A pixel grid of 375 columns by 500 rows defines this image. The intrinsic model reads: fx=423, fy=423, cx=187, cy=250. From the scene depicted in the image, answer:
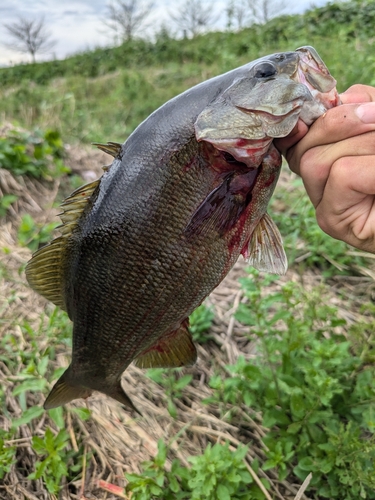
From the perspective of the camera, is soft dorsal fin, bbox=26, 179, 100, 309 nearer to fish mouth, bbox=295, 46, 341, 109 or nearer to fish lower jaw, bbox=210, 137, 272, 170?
fish lower jaw, bbox=210, 137, 272, 170

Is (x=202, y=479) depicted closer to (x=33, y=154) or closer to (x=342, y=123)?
(x=342, y=123)

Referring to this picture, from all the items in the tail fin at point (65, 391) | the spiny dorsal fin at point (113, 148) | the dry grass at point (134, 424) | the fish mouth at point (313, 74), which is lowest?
the dry grass at point (134, 424)

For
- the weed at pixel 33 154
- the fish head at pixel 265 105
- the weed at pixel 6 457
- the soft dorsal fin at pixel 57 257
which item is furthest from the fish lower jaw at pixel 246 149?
the weed at pixel 33 154

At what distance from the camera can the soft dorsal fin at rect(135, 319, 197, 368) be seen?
174cm

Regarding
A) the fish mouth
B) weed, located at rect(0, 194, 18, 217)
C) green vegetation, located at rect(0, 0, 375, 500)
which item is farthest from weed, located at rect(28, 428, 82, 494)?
weed, located at rect(0, 194, 18, 217)

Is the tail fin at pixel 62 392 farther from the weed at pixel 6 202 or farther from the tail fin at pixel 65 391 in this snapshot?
the weed at pixel 6 202

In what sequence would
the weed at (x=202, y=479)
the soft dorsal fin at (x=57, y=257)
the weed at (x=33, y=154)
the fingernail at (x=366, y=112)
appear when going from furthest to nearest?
1. the weed at (x=33, y=154)
2. the weed at (x=202, y=479)
3. the soft dorsal fin at (x=57, y=257)
4. the fingernail at (x=366, y=112)

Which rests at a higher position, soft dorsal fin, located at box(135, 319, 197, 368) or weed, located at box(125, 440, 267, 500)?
soft dorsal fin, located at box(135, 319, 197, 368)

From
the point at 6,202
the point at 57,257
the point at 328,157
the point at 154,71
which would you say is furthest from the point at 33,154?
the point at 154,71

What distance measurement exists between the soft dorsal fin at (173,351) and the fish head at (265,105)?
29.4 inches

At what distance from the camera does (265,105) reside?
1.38 m

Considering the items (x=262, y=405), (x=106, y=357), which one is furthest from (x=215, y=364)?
(x=106, y=357)

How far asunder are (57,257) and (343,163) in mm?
1082

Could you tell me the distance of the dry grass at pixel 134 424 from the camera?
201 cm
